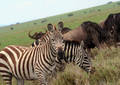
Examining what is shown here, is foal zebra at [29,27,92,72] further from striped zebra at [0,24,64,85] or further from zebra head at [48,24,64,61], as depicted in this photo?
zebra head at [48,24,64,61]

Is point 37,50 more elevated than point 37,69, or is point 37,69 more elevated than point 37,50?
point 37,50

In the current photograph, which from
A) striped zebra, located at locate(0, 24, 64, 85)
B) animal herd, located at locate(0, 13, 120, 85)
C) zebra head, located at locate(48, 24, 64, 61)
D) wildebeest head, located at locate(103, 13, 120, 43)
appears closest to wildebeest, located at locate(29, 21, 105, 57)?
wildebeest head, located at locate(103, 13, 120, 43)

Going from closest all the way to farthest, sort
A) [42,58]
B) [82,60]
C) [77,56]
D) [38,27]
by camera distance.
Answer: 1. [42,58]
2. [82,60]
3. [77,56]
4. [38,27]

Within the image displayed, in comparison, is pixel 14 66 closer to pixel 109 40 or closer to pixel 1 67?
pixel 1 67

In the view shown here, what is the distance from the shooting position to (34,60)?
19.8 feet

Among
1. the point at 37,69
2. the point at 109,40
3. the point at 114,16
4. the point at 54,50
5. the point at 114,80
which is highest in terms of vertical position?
the point at 114,16

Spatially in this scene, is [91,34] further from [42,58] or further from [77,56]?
[42,58]

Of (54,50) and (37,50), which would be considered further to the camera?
(37,50)

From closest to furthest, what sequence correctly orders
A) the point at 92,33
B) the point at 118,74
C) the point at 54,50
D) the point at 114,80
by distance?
the point at 114,80
the point at 118,74
the point at 54,50
the point at 92,33

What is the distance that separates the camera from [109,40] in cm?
1224

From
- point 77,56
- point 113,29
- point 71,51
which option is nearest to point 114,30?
point 113,29

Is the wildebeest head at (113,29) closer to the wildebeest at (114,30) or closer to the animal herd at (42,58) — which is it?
the wildebeest at (114,30)

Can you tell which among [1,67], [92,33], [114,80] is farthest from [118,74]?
[92,33]

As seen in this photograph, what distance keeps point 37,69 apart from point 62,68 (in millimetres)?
1506
